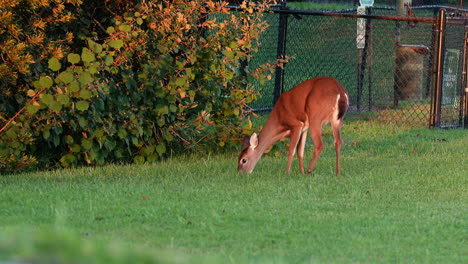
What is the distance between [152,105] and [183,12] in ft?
3.56

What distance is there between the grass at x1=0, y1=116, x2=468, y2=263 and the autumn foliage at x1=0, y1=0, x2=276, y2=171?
1.11 ft

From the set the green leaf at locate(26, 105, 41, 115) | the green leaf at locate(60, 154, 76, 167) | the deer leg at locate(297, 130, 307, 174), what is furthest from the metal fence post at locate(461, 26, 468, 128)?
the green leaf at locate(26, 105, 41, 115)

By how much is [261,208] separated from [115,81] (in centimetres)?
315

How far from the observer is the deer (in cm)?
713

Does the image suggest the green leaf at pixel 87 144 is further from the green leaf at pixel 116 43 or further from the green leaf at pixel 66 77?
the green leaf at pixel 116 43

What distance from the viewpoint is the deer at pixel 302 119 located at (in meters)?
7.13

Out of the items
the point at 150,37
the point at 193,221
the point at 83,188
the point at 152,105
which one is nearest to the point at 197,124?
the point at 152,105

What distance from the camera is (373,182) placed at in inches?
249

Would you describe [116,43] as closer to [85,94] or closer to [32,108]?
[85,94]

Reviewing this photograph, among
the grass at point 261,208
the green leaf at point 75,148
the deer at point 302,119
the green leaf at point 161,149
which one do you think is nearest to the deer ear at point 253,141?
the deer at point 302,119

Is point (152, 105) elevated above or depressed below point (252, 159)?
above

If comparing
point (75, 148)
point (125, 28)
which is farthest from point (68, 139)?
point (125, 28)

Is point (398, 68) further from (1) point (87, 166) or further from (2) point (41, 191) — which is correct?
(2) point (41, 191)

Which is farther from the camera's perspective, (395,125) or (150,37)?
(395,125)
